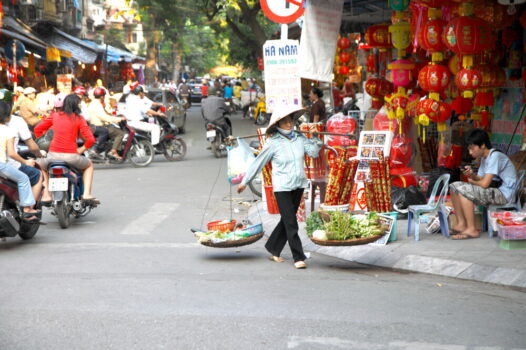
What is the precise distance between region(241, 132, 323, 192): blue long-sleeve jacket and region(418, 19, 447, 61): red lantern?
3.19 meters

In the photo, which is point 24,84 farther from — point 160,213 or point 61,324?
point 61,324

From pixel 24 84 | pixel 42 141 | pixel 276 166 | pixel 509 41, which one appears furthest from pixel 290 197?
pixel 24 84

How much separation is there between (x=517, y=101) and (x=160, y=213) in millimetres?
5363

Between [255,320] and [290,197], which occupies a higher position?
[290,197]

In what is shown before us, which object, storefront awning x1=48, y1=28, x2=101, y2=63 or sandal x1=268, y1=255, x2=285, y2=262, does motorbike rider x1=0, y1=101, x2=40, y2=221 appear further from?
storefront awning x1=48, y1=28, x2=101, y2=63

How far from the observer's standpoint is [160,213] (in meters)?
11.4

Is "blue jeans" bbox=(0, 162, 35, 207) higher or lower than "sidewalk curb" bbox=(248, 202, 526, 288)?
higher

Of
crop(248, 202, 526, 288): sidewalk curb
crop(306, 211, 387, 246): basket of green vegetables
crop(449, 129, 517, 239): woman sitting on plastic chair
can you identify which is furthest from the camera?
crop(449, 129, 517, 239): woman sitting on plastic chair

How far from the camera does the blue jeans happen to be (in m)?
8.54

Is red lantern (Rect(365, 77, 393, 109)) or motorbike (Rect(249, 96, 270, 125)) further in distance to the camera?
motorbike (Rect(249, 96, 270, 125))

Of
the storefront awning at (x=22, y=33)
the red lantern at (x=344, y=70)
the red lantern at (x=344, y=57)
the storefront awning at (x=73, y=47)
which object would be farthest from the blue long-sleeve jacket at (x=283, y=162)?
the storefront awning at (x=73, y=47)

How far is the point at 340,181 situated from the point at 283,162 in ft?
7.55

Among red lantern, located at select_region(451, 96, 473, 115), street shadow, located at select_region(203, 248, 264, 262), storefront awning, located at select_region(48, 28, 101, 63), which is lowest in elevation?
street shadow, located at select_region(203, 248, 264, 262)

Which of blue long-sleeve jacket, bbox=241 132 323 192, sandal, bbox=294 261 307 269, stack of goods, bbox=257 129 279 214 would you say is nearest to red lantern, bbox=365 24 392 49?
stack of goods, bbox=257 129 279 214
